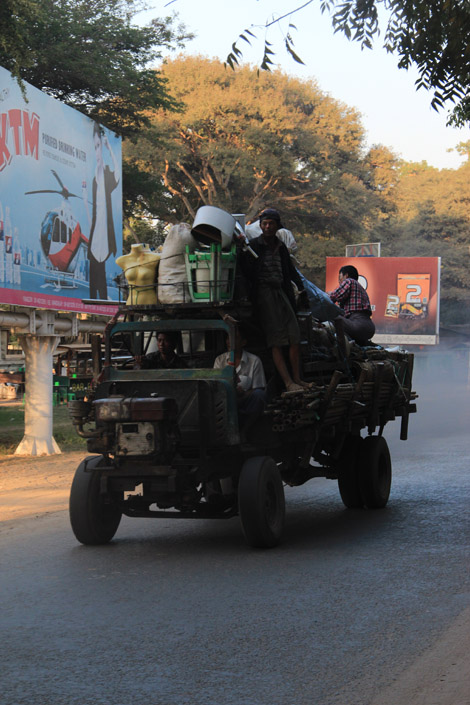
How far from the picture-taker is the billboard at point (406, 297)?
48031 millimetres

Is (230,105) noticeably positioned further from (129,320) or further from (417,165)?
(417,165)

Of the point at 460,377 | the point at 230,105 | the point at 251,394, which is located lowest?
the point at 460,377

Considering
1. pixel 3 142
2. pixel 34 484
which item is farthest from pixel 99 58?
pixel 34 484

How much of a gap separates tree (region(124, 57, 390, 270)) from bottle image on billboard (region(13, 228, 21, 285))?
20.3 meters

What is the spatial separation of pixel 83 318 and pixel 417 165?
74981mm

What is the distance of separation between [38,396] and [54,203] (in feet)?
12.2

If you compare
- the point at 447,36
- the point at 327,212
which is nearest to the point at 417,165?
the point at 327,212

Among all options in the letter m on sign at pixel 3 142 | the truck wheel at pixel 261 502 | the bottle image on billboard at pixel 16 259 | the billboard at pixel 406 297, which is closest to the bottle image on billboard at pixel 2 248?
the bottle image on billboard at pixel 16 259

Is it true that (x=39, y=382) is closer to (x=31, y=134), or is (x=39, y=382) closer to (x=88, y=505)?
(x=31, y=134)

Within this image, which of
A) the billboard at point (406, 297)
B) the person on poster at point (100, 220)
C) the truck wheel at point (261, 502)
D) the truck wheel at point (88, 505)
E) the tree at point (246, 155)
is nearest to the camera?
the truck wheel at point (261, 502)

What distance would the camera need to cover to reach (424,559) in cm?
787

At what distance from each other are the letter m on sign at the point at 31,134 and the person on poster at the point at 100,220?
89.3 inches

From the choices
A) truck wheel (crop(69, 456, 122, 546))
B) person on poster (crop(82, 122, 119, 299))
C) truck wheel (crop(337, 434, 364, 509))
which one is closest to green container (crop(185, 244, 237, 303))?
truck wheel (crop(69, 456, 122, 546))

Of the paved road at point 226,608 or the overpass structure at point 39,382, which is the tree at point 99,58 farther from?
the paved road at point 226,608
